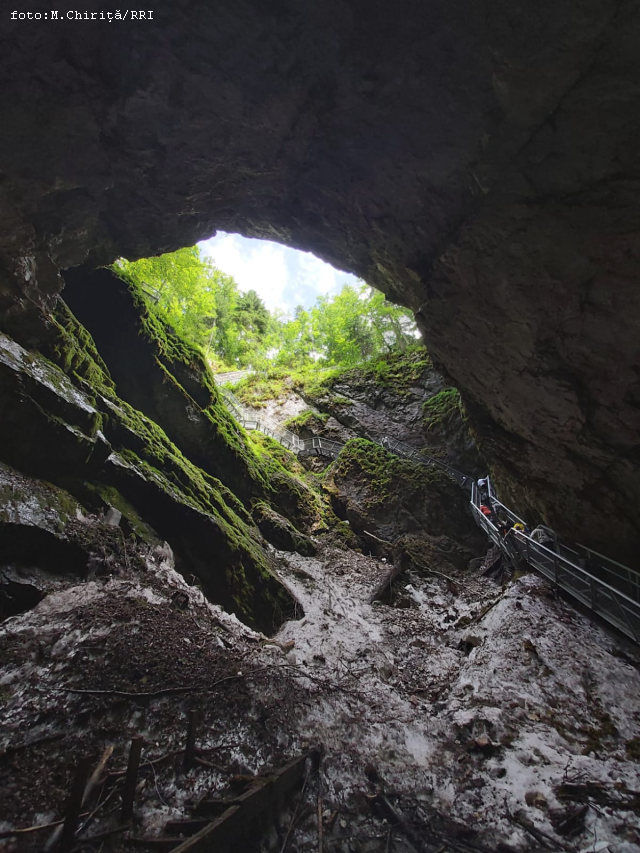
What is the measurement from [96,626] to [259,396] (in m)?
20.0

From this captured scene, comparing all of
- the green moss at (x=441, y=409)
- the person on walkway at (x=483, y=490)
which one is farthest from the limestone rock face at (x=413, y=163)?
the green moss at (x=441, y=409)

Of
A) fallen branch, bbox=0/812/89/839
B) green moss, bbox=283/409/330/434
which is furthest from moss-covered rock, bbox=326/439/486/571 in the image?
fallen branch, bbox=0/812/89/839

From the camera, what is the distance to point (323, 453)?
17578mm

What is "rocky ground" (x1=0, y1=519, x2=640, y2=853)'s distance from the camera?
3078mm

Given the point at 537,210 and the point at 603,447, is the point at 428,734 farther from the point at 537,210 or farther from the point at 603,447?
the point at 537,210

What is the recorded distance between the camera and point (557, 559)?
292 inches

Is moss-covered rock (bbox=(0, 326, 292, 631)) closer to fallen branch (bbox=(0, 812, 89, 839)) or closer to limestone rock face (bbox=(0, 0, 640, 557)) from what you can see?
limestone rock face (bbox=(0, 0, 640, 557))

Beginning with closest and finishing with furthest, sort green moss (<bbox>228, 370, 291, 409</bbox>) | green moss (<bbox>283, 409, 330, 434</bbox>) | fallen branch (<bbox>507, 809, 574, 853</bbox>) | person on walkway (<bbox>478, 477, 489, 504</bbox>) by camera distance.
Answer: fallen branch (<bbox>507, 809, 574, 853</bbox>) → person on walkway (<bbox>478, 477, 489, 504</bbox>) → green moss (<bbox>283, 409, 330, 434</bbox>) → green moss (<bbox>228, 370, 291, 409</bbox>)

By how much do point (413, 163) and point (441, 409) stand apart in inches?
525

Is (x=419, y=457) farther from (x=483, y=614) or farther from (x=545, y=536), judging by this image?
(x=483, y=614)

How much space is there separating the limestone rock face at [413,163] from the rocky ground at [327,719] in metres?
4.24

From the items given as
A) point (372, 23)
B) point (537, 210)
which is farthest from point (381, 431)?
point (372, 23)

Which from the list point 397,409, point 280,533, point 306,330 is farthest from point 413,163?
point 306,330

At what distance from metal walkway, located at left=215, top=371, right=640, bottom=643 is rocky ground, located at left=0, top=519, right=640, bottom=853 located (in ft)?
1.61
